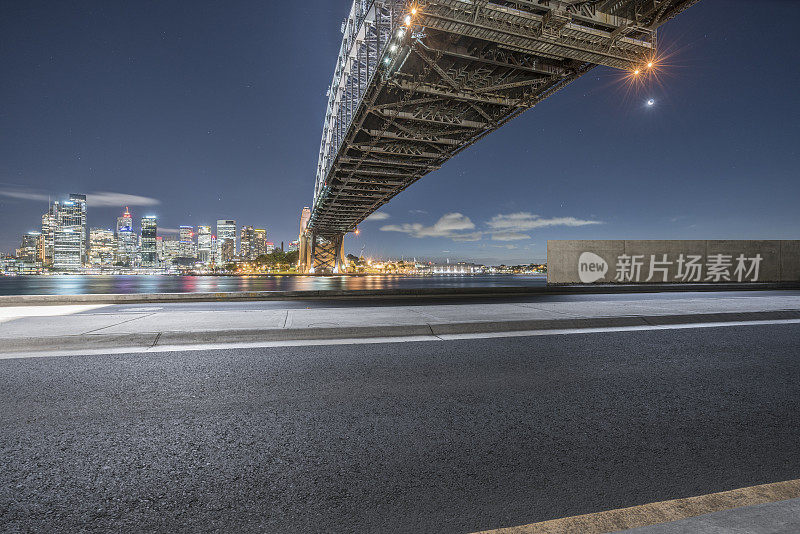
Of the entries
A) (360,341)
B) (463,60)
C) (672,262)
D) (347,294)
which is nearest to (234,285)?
(347,294)

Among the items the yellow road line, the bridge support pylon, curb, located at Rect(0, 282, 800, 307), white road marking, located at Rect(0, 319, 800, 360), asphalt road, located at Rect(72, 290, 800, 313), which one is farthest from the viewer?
the bridge support pylon

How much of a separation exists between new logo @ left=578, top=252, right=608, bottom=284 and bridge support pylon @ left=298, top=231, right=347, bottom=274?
7611 cm

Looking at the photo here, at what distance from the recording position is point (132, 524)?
2.01m

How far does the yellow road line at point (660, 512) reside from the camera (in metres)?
1.95

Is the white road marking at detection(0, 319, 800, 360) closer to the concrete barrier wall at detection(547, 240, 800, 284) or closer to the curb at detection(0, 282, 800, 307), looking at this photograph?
the curb at detection(0, 282, 800, 307)

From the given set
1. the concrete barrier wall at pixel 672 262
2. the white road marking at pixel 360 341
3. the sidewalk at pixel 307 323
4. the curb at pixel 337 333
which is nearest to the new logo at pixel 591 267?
the concrete barrier wall at pixel 672 262

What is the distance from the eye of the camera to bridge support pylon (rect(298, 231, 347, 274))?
9119cm

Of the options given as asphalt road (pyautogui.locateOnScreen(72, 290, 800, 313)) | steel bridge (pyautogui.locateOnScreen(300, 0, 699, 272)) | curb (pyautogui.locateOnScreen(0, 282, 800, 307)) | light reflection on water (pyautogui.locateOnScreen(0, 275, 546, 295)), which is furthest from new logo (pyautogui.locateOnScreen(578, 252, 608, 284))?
light reflection on water (pyautogui.locateOnScreen(0, 275, 546, 295))

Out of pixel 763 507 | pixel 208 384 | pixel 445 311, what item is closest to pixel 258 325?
pixel 208 384

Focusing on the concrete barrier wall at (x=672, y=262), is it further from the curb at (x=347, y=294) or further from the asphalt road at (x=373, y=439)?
the asphalt road at (x=373, y=439)

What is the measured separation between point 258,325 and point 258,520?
5.51 m

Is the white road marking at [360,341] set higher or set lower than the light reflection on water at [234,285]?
higher

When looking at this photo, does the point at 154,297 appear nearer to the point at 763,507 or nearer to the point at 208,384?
the point at 208,384

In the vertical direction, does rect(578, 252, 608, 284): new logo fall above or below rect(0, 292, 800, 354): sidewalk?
above
